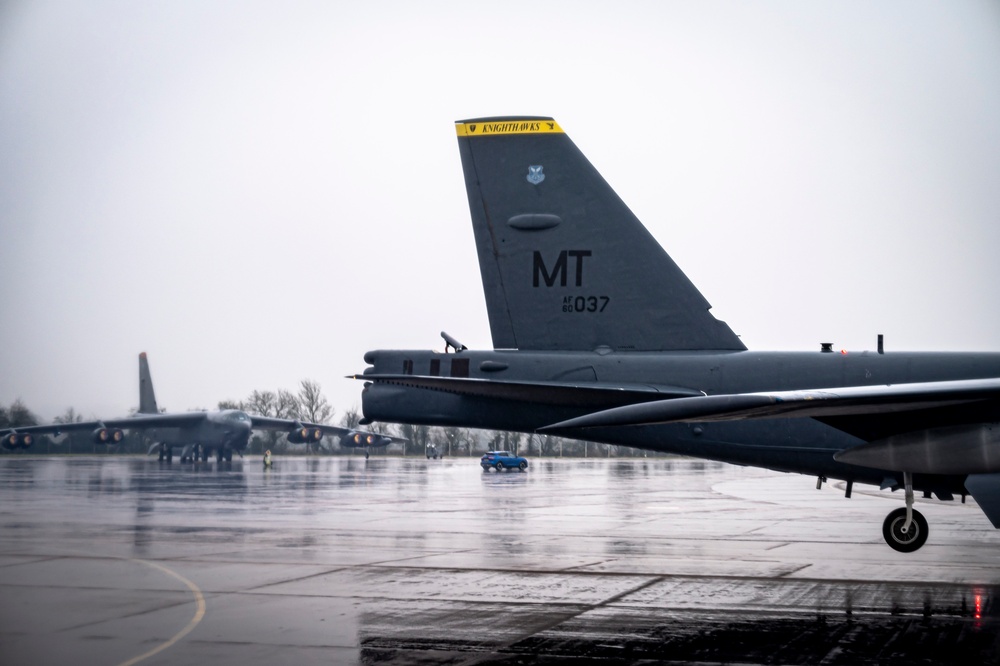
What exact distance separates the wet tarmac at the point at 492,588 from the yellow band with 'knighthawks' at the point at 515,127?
5.06 metres

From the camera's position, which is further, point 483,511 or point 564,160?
point 483,511

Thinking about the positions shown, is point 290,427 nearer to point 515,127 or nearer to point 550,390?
point 515,127

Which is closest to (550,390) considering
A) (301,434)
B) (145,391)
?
(301,434)

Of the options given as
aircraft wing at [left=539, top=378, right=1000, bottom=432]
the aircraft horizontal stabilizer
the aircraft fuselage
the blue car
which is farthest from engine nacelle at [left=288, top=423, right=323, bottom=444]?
aircraft wing at [left=539, top=378, right=1000, bottom=432]

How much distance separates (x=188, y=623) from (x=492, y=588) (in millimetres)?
2976

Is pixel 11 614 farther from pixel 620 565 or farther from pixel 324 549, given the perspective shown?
pixel 620 565

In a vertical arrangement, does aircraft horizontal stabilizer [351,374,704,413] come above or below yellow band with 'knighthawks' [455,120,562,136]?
below

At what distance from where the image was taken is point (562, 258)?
11398 mm

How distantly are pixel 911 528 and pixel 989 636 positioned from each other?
3.11 metres

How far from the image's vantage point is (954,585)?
9.62 meters

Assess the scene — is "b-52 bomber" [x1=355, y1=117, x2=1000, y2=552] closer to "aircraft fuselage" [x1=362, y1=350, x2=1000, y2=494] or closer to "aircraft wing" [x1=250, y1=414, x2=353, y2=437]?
"aircraft fuselage" [x1=362, y1=350, x2=1000, y2=494]

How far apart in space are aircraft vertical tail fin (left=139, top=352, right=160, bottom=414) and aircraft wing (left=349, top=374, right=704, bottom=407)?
59.4 metres

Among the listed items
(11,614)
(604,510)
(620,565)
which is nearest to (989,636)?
(620,565)

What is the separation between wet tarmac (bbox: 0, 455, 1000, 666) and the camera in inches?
265
